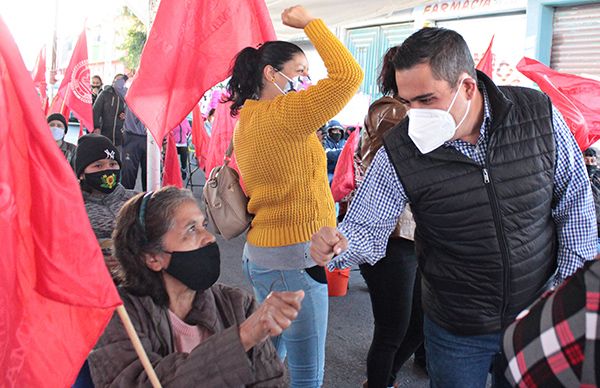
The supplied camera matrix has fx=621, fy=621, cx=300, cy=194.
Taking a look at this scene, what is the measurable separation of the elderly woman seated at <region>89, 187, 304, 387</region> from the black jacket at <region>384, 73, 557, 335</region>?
2.19 ft

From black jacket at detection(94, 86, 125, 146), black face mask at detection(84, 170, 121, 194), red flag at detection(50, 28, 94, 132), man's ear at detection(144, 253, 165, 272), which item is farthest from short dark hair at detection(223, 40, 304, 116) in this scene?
black jacket at detection(94, 86, 125, 146)

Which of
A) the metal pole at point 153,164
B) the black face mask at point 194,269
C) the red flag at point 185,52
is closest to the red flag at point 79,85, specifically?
the metal pole at point 153,164

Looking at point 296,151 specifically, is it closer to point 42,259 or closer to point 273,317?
point 273,317

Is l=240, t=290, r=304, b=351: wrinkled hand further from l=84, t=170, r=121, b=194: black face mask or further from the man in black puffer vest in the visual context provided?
l=84, t=170, r=121, b=194: black face mask

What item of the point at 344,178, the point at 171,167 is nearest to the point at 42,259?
the point at 171,167

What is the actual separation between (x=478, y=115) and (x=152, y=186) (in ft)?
7.61

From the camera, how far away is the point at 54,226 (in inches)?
70.4

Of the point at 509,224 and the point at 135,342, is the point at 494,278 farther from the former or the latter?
the point at 135,342

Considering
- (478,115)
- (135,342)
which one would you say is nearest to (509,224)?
(478,115)

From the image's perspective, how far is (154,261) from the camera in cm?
210

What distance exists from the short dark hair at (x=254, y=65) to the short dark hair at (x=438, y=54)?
676mm

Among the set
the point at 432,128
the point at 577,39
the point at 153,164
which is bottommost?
the point at 577,39

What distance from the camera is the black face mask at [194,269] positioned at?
6.80ft

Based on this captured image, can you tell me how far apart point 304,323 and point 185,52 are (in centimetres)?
173
